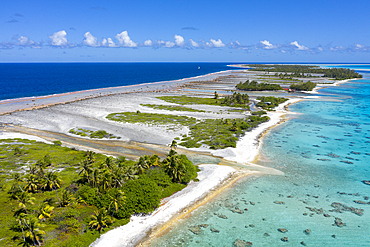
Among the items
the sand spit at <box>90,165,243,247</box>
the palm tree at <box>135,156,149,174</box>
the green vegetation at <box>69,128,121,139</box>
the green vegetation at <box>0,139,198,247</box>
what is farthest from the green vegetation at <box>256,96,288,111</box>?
the palm tree at <box>135,156,149,174</box>

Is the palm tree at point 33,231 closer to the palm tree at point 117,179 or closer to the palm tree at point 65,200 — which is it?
the palm tree at point 65,200

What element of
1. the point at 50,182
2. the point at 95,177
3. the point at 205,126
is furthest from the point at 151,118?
the point at 50,182

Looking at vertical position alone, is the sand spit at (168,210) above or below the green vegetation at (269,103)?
below

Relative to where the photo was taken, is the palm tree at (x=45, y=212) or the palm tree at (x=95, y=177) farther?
the palm tree at (x=95, y=177)

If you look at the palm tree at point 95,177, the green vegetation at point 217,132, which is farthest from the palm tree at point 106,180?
the green vegetation at point 217,132

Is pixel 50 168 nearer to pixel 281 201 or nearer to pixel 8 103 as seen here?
pixel 281 201

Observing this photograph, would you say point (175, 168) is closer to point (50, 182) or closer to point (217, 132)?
point (50, 182)

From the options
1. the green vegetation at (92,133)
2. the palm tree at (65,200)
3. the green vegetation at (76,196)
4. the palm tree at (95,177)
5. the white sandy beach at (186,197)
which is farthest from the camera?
the green vegetation at (92,133)
